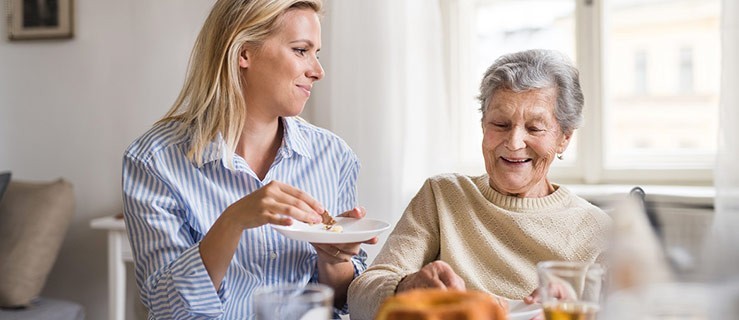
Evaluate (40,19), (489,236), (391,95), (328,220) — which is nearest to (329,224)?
(328,220)

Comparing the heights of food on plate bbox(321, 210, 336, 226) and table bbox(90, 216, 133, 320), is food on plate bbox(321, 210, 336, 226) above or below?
above

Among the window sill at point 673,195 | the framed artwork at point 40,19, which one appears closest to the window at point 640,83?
the window sill at point 673,195

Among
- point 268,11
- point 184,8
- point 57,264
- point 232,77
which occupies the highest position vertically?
point 184,8

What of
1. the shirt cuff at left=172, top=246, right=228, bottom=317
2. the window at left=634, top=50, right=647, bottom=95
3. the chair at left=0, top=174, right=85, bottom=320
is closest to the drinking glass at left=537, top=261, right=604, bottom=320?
the shirt cuff at left=172, top=246, right=228, bottom=317

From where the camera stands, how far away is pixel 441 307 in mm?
715

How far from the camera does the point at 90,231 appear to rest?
146 inches

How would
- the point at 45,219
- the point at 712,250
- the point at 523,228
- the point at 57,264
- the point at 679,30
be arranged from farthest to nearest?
1. the point at 57,264
2. the point at 45,219
3. the point at 679,30
4. the point at 523,228
5. the point at 712,250

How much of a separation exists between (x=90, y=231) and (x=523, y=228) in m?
2.73

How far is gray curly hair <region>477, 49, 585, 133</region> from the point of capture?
1593 mm

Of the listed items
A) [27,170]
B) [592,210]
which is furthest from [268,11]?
[27,170]

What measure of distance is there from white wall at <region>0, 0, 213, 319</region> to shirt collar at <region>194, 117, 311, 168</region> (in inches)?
75.1

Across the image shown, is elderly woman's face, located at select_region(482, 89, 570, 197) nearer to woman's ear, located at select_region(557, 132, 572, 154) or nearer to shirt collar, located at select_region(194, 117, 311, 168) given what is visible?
woman's ear, located at select_region(557, 132, 572, 154)

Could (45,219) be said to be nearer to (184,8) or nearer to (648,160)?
(184,8)

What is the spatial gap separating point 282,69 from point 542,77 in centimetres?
56
